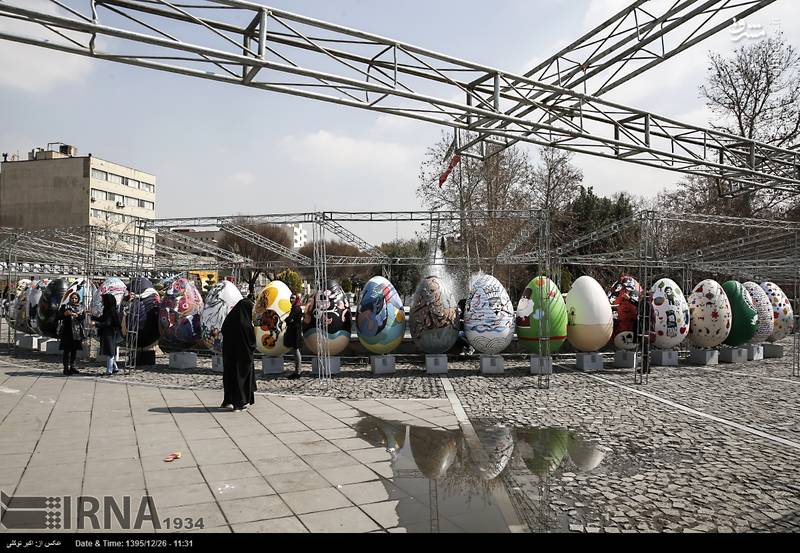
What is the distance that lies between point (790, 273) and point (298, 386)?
58.5 ft

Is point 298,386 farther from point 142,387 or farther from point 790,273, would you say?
point 790,273

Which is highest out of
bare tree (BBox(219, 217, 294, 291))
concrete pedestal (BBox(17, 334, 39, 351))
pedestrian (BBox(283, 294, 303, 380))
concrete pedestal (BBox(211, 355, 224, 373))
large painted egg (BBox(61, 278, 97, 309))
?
bare tree (BBox(219, 217, 294, 291))

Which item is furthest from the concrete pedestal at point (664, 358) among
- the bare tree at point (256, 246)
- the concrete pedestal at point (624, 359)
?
the bare tree at point (256, 246)

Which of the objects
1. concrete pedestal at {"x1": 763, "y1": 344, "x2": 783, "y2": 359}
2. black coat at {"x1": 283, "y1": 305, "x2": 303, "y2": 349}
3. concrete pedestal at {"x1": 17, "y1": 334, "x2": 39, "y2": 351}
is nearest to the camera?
black coat at {"x1": 283, "y1": 305, "x2": 303, "y2": 349}

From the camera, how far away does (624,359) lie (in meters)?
13.3

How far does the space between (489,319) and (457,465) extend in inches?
246

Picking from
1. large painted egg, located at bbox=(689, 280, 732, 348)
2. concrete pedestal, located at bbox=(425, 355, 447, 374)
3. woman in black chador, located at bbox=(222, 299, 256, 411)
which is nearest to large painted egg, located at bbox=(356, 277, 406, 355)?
concrete pedestal, located at bbox=(425, 355, 447, 374)

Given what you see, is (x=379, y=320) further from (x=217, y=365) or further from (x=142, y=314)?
(x=142, y=314)

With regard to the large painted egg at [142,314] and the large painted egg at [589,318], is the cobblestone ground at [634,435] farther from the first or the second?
the large painted egg at [142,314]

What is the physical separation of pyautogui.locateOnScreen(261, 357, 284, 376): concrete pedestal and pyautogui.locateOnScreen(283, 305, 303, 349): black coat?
43cm

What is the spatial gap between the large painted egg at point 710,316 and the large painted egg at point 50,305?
56.4 feet

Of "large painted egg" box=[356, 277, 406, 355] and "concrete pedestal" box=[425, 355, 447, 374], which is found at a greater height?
"large painted egg" box=[356, 277, 406, 355]

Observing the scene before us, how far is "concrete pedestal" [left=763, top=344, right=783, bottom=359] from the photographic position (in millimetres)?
15953

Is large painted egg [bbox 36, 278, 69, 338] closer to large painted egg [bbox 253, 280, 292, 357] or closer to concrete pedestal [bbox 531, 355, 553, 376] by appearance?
large painted egg [bbox 253, 280, 292, 357]
